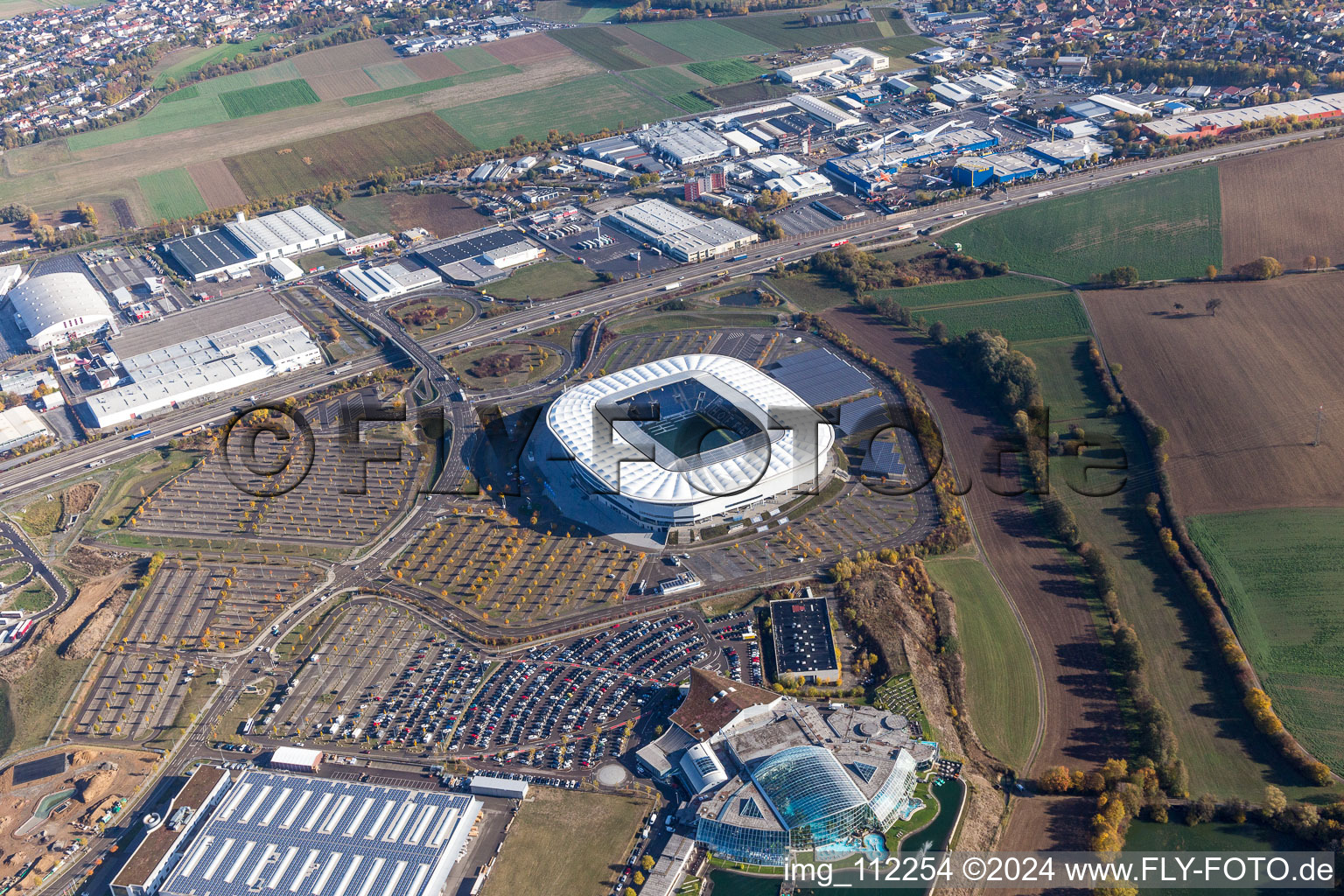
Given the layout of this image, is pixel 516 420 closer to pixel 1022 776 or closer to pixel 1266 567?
pixel 1022 776

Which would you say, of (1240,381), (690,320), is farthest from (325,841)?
(1240,381)

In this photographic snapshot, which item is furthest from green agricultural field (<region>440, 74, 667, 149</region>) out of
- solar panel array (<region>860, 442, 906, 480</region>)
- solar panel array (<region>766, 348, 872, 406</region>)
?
A: solar panel array (<region>860, 442, 906, 480</region>)

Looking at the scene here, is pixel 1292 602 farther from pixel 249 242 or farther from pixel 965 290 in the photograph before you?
pixel 249 242

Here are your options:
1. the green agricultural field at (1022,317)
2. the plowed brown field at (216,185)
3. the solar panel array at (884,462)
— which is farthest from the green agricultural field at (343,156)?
the solar panel array at (884,462)

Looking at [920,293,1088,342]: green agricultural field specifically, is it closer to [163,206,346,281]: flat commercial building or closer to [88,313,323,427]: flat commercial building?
[88,313,323,427]: flat commercial building

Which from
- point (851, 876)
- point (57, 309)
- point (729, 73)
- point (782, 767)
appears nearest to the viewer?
point (851, 876)

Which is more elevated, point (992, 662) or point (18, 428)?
point (18, 428)

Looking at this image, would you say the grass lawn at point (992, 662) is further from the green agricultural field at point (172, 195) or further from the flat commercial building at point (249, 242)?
the green agricultural field at point (172, 195)
